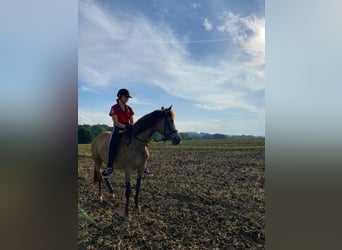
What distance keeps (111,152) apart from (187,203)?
805mm

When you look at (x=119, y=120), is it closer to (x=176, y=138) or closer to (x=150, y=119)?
(x=150, y=119)

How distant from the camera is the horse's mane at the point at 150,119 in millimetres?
2191

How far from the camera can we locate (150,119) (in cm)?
→ 224

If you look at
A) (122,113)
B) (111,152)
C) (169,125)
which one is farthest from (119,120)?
(169,125)

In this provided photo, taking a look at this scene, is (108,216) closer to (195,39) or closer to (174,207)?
(174,207)

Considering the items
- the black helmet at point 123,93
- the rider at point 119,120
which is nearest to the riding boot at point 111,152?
the rider at point 119,120

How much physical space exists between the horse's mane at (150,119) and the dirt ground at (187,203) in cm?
20

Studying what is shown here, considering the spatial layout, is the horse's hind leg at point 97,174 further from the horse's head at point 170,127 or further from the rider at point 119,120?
the horse's head at point 170,127

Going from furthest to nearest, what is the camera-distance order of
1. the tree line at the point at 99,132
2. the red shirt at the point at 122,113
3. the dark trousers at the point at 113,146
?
the dark trousers at the point at 113,146, the red shirt at the point at 122,113, the tree line at the point at 99,132

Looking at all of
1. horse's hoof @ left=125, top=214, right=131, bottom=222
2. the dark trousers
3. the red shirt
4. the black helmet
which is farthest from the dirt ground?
the black helmet
